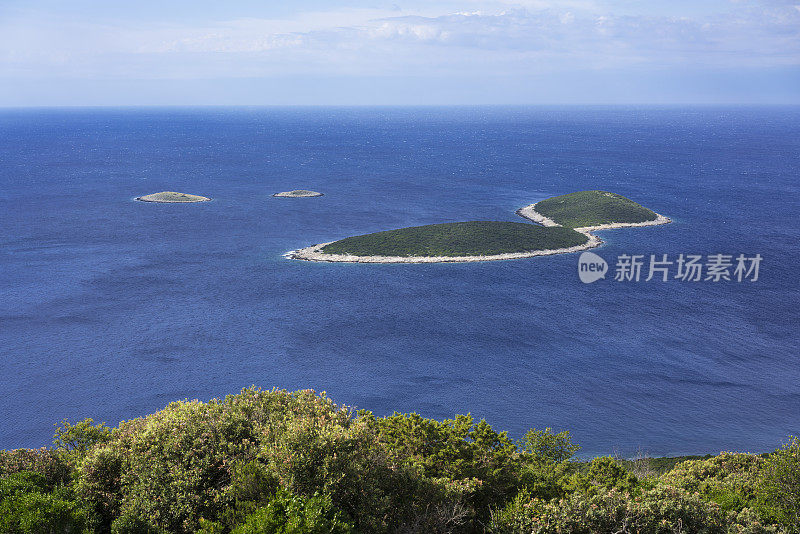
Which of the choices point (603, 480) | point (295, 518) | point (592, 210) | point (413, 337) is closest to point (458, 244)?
point (413, 337)

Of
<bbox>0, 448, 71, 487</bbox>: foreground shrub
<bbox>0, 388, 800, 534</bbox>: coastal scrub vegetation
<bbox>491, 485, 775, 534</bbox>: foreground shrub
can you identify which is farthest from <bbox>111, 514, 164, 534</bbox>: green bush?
<bbox>491, 485, 775, 534</bbox>: foreground shrub

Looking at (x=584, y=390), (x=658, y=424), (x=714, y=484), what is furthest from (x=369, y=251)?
(x=714, y=484)

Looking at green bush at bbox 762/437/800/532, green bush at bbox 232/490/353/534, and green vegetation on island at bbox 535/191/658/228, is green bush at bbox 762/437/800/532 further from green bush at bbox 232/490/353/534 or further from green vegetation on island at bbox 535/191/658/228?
green vegetation on island at bbox 535/191/658/228

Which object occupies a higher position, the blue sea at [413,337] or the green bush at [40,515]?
the green bush at [40,515]

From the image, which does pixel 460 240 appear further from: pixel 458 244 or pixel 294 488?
pixel 294 488

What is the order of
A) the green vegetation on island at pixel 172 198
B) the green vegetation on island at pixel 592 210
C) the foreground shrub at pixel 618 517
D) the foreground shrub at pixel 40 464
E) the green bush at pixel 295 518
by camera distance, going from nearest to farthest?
the green bush at pixel 295 518
the foreground shrub at pixel 618 517
the foreground shrub at pixel 40 464
the green vegetation on island at pixel 592 210
the green vegetation on island at pixel 172 198

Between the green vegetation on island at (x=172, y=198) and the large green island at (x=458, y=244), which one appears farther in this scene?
the green vegetation on island at (x=172, y=198)

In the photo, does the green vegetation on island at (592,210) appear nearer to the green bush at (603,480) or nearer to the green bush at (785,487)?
the green bush at (785,487)

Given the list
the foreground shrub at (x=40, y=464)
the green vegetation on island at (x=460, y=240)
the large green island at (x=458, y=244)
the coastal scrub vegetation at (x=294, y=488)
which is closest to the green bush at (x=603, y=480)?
the coastal scrub vegetation at (x=294, y=488)
